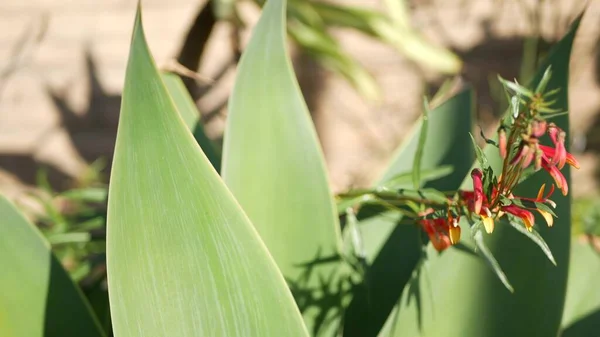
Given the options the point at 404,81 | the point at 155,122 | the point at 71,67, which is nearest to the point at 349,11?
the point at 404,81

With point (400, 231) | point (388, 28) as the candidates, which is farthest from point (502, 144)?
point (388, 28)

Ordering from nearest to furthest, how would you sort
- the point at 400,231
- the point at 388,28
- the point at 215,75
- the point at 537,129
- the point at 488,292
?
the point at 537,129, the point at 488,292, the point at 400,231, the point at 388,28, the point at 215,75

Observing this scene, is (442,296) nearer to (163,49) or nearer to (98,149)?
(163,49)

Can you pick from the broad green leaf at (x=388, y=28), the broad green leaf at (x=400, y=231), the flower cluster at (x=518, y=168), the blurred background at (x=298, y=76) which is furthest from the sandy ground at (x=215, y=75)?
the flower cluster at (x=518, y=168)

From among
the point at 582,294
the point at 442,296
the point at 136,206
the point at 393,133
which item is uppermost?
the point at 136,206

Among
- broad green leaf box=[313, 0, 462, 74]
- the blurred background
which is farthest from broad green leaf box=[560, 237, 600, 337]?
the blurred background

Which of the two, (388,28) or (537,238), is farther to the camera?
(388,28)

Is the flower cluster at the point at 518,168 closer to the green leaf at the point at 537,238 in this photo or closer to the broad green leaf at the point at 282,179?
the green leaf at the point at 537,238

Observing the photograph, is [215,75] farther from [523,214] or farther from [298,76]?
[523,214]
